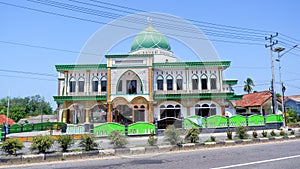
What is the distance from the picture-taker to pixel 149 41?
27906 millimetres

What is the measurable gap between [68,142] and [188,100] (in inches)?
669

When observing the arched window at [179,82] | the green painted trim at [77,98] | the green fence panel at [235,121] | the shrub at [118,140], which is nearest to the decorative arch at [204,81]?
the arched window at [179,82]

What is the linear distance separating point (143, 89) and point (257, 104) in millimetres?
18329

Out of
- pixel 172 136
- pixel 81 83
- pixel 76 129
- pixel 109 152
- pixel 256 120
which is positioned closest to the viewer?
pixel 109 152

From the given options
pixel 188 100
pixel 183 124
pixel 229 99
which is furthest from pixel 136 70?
pixel 229 99

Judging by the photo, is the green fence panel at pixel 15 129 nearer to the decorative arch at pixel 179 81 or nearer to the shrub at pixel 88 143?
the shrub at pixel 88 143

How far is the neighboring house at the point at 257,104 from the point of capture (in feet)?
106

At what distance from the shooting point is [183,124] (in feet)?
54.4

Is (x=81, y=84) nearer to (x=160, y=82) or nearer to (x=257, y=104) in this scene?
(x=160, y=82)

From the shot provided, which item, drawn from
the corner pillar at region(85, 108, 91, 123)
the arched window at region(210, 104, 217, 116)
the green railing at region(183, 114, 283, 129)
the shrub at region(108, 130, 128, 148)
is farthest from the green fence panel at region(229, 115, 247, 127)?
the corner pillar at region(85, 108, 91, 123)

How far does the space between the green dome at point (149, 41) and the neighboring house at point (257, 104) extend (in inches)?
593

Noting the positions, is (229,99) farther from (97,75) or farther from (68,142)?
(68,142)

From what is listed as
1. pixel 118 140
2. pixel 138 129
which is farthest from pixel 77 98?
pixel 118 140

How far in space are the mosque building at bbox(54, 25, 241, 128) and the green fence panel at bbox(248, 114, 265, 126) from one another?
18.9 feet
